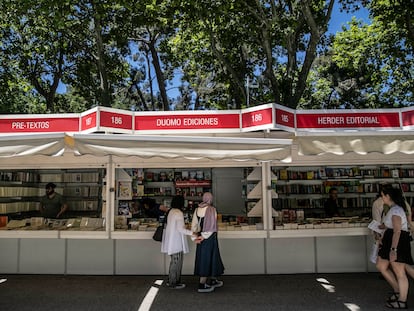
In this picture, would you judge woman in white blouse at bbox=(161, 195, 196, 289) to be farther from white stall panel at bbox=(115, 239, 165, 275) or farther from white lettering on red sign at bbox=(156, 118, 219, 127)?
white lettering on red sign at bbox=(156, 118, 219, 127)

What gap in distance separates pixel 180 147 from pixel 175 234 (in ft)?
4.57

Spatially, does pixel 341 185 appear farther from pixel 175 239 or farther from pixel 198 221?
pixel 175 239

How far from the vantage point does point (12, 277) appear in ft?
22.9

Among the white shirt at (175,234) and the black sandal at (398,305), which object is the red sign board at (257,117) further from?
the black sandal at (398,305)

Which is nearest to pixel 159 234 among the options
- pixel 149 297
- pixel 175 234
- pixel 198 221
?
pixel 175 234

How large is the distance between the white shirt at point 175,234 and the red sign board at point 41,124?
3.10 metres

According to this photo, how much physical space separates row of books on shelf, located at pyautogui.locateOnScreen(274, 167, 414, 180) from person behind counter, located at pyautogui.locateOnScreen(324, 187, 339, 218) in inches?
14.4

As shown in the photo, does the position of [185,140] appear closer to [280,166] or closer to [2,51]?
[280,166]

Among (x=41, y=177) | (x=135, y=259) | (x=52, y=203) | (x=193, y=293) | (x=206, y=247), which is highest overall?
(x=41, y=177)

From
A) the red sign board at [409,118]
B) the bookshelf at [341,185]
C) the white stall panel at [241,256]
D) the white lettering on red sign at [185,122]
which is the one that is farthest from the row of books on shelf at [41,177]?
the red sign board at [409,118]

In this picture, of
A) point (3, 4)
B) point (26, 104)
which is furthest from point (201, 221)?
point (26, 104)

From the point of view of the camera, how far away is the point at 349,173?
8.09 m

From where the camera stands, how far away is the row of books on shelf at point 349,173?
7.93 metres

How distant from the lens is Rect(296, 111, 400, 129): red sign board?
7.93m
